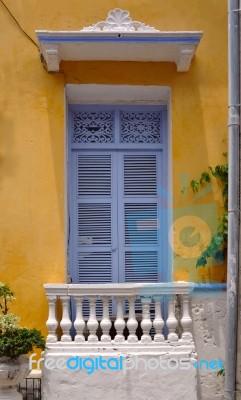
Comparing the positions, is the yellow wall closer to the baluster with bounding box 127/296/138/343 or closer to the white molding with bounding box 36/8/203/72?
the white molding with bounding box 36/8/203/72

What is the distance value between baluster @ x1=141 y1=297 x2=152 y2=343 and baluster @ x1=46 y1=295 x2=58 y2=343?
0.88m

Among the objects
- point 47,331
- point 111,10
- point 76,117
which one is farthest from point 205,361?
point 111,10

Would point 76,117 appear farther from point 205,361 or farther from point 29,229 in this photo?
point 205,361

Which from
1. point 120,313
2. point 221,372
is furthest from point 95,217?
point 221,372

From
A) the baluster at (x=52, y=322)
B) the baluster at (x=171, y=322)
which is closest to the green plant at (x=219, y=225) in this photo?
the baluster at (x=171, y=322)

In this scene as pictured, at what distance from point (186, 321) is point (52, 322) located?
1.35 m

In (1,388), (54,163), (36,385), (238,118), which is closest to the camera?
(238,118)

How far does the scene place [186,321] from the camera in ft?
25.3

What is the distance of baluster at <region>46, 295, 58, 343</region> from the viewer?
25.1 feet

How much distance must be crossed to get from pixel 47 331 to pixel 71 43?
3.04 m

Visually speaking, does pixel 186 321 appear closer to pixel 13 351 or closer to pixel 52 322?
pixel 52 322

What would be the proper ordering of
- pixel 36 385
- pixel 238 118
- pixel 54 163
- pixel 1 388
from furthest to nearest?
pixel 54 163
pixel 36 385
pixel 1 388
pixel 238 118

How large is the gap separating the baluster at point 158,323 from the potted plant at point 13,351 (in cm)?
115

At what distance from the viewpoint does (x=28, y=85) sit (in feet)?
27.6
